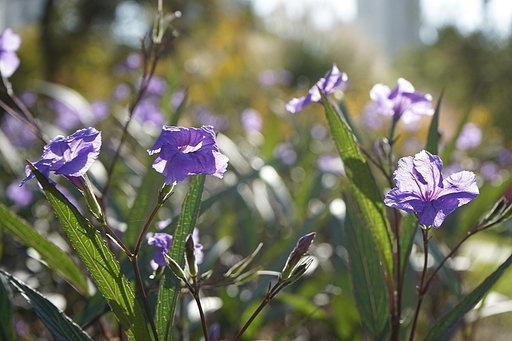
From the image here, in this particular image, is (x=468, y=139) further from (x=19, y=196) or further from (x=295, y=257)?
(x=295, y=257)

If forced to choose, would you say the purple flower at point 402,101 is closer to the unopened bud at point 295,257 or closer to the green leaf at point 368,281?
the green leaf at point 368,281

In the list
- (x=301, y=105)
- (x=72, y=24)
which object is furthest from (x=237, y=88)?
(x=72, y=24)

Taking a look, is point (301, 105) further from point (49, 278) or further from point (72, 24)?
point (72, 24)

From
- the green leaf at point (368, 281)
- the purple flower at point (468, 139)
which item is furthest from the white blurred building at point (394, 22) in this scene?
the green leaf at point (368, 281)

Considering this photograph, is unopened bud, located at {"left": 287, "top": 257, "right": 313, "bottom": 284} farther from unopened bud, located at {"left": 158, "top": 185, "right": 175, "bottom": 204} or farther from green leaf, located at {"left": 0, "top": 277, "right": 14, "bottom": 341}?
green leaf, located at {"left": 0, "top": 277, "right": 14, "bottom": 341}

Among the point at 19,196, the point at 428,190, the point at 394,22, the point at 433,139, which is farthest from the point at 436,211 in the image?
the point at 394,22

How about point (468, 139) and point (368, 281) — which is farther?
point (468, 139)

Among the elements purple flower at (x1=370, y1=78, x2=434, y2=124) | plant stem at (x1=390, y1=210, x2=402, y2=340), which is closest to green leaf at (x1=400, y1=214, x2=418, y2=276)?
plant stem at (x1=390, y1=210, x2=402, y2=340)
